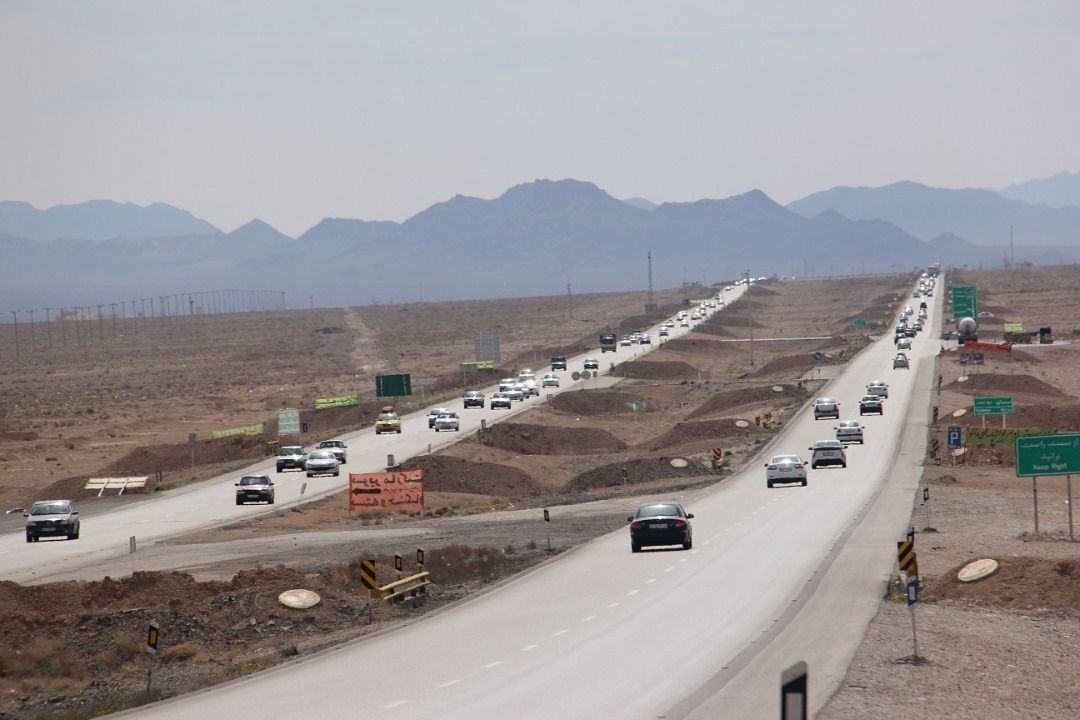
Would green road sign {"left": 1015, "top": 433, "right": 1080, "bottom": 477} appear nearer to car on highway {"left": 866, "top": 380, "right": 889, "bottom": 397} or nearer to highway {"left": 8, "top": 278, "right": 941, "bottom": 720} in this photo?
highway {"left": 8, "top": 278, "right": 941, "bottom": 720}

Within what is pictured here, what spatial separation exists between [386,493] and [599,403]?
1998 inches

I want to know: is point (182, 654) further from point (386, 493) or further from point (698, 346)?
point (698, 346)

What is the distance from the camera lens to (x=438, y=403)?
116m

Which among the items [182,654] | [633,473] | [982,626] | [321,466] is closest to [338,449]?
[321,466]

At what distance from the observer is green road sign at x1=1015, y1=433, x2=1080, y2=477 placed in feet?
127

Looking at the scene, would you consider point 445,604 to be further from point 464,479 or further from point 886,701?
point 464,479

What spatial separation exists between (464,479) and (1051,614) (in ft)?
137

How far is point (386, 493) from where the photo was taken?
194 feet

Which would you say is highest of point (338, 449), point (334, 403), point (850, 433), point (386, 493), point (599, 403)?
point (386, 493)

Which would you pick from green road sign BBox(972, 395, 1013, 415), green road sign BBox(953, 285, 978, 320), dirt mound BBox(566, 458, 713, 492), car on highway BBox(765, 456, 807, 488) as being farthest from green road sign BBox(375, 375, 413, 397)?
green road sign BBox(953, 285, 978, 320)

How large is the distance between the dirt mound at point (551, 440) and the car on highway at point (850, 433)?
1426 cm

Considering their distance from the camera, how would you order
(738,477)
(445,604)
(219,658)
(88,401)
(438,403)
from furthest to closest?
(88,401)
(438,403)
(738,477)
(445,604)
(219,658)

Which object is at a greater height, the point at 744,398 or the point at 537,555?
the point at 537,555

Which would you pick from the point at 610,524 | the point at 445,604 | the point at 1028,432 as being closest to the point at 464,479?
the point at 610,524
